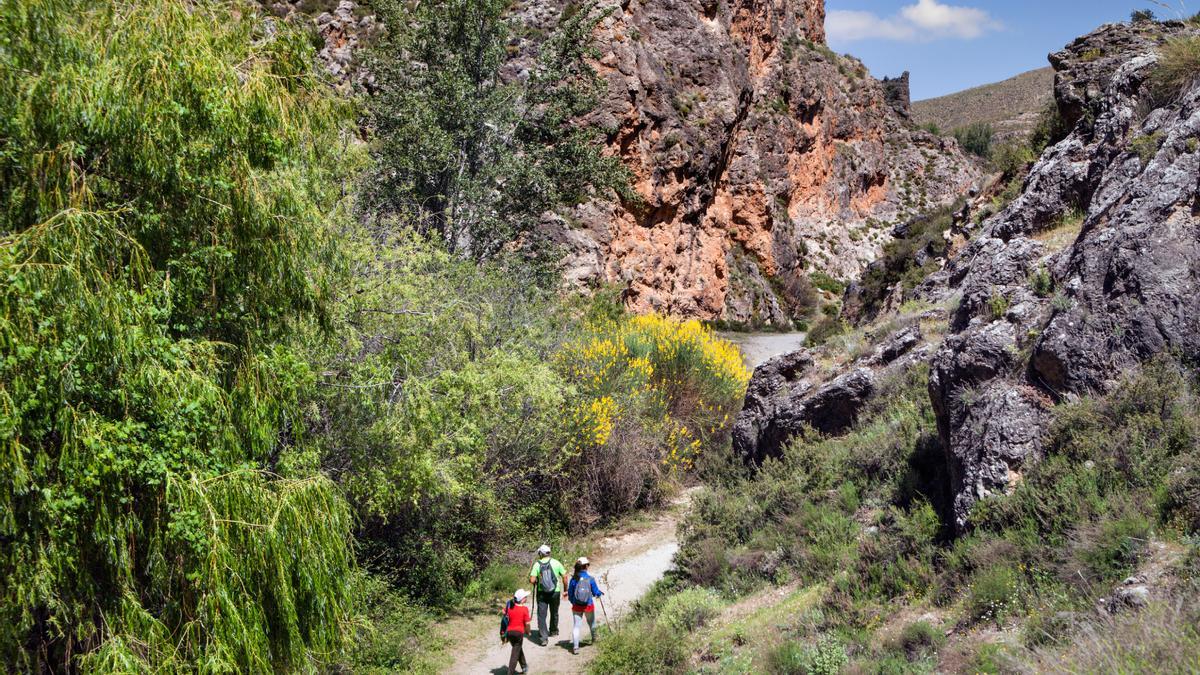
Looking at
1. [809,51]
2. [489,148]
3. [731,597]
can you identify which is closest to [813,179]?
[809,51]

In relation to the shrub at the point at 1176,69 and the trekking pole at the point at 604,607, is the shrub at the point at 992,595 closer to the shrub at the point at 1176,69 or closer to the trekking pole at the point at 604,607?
the trekking pole at the point at 604,607

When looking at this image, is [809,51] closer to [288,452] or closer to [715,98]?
[715,98]

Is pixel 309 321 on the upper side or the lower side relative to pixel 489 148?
lower

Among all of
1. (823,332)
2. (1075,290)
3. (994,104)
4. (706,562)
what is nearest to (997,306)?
(1075,290)

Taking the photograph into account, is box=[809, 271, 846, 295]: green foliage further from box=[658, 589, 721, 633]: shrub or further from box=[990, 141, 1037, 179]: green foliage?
box=[658, 589, 721, 633]: shrub

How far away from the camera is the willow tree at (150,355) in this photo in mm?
4418

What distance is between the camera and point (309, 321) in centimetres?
689

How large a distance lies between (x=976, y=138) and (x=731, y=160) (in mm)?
44248

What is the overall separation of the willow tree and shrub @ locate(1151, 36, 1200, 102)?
34.1 feet

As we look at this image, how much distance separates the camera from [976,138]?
67.5m

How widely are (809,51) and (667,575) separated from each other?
43735 mm

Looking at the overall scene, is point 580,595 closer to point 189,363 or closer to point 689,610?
point 689,610

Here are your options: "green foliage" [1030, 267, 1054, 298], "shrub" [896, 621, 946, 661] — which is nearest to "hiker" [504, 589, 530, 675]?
"shrub" [896, 621, 946, 661]

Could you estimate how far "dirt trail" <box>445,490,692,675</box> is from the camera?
924 cm
